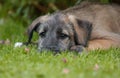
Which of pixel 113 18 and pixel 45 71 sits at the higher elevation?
pixel 113 18

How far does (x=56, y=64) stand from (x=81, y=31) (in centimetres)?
165

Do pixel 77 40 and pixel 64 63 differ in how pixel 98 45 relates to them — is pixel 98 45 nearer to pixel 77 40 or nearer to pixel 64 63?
pixel 77 40

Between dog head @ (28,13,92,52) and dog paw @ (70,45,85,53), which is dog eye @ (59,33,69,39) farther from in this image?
dog paw @ (70,45,85,53)

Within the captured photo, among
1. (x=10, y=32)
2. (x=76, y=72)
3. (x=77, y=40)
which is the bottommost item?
(x=76, y=72)

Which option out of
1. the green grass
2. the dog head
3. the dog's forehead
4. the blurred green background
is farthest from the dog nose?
the blurred green background

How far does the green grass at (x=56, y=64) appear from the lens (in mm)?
5629

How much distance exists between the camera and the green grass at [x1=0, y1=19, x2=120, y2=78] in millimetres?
5629

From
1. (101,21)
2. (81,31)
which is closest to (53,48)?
(81,31)

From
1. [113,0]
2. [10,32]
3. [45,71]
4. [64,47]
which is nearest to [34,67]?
[45,71]

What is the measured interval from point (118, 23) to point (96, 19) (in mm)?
573

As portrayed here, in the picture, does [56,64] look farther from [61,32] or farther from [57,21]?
[57,21]

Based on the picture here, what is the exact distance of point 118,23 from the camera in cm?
877

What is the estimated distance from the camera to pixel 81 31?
308 inches

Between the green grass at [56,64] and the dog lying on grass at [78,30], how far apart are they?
1.04 feet
